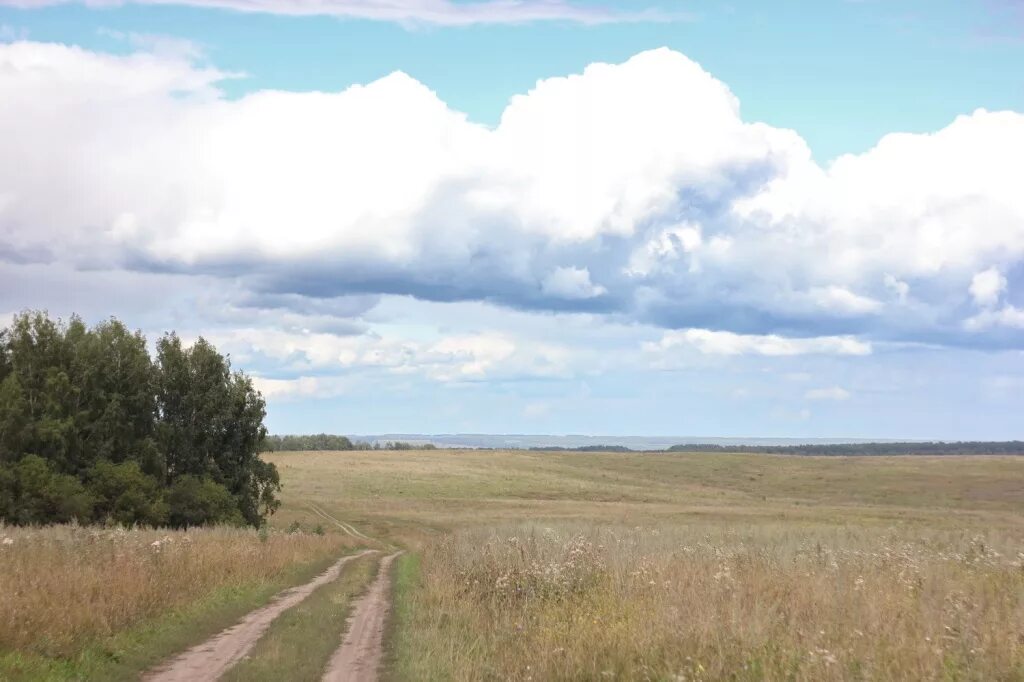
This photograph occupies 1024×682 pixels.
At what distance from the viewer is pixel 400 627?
57.9ft

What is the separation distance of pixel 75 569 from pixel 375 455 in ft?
482

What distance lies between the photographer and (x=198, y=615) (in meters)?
17.9

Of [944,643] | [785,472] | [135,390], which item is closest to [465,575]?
[944,643]

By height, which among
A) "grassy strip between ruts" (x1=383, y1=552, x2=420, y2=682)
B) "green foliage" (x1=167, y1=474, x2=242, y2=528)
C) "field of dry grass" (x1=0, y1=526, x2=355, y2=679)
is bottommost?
"green foliage" (x1=167, y1=474, x2=242, y2=528)

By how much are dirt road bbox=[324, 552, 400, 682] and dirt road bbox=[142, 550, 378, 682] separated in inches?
61.0

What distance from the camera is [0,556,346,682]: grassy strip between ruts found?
11.9m

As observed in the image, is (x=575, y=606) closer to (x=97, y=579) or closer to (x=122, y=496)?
(x=97, y=579)

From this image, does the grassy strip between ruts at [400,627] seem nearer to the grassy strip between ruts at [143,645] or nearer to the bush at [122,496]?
the grassy strip between ruts at [143,645]

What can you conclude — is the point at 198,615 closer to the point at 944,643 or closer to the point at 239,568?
the point at 239,568

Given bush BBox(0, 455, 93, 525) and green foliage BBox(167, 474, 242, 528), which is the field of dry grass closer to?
bush BBox(0, 455, 93, 525)

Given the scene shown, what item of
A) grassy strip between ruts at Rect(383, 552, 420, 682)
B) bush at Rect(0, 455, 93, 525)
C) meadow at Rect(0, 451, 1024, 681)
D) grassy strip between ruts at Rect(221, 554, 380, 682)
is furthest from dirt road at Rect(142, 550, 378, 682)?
bush at Rect(0, 455, 93, 525)

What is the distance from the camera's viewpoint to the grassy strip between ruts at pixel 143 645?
11852 mm

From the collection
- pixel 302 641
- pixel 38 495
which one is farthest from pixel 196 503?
pixel 302 641

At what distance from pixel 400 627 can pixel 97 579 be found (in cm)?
558
